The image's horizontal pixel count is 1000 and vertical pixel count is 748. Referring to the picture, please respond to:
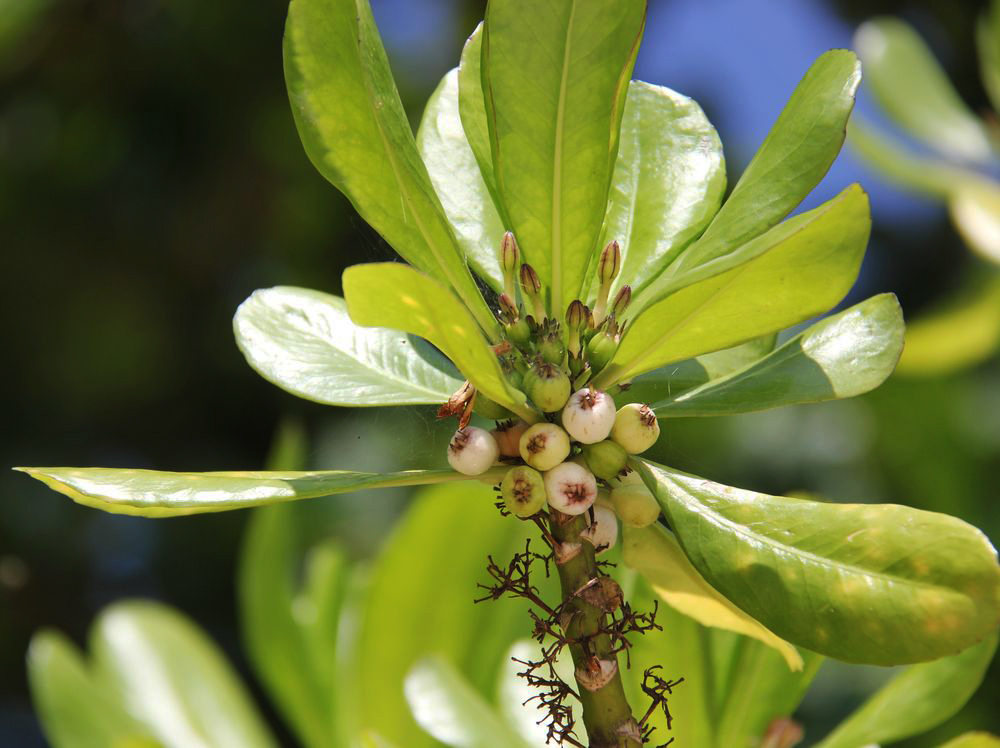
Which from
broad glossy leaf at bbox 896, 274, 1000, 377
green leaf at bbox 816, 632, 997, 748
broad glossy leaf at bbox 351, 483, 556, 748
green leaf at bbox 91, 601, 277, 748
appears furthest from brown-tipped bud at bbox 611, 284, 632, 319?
broad glossy leaf at bbox 896, 274, 1000, 377

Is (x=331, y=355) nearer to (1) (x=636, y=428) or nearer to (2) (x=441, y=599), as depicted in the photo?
(1) (x=636, y=428)

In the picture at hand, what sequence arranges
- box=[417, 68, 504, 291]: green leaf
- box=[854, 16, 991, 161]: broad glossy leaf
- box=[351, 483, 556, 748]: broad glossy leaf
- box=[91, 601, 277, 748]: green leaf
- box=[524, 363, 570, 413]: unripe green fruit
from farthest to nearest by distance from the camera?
box=[854, 16, 991, 161]: broad glossy leaf, box=[91, 601, 277, 748]: green leaf, box=[351, 483, 556, 748]: broad glossy leaf, box=[417, 68, 504, 291]: green leaf, box=[524, 363, 570, 413]: unripe green fruit

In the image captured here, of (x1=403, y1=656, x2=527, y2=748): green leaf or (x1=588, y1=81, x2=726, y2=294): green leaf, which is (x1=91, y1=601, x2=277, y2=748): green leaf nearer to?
(x1=403, y1=656, x2=527, y2=748): green leaf

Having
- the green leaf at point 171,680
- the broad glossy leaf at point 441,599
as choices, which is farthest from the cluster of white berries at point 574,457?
the green leaf at point 171,680

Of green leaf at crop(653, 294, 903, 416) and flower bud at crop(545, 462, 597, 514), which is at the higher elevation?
green leaf at crop(653, 294, 903, 416)

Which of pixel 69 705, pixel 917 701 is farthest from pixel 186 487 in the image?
pixel 69 705

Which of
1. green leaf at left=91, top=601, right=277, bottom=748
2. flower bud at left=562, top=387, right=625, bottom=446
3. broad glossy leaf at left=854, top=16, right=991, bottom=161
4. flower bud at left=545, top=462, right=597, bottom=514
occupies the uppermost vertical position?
broad glossy leaf at left=854, top=16, right=991, bottom=161

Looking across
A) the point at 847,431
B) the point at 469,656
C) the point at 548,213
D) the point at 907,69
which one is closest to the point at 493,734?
the point at 469,656

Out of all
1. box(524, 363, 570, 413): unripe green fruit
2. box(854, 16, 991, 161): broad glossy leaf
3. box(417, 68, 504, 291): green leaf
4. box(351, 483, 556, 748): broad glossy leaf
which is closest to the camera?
box(524, 363, 570, 413): unripe green fruit
